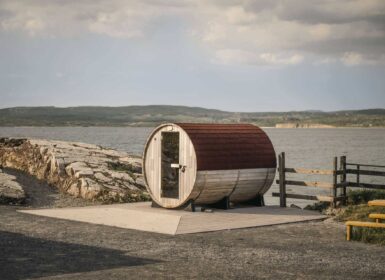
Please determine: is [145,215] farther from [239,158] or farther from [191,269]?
[191,269]

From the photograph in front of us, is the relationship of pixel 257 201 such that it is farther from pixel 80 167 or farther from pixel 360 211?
pixel 80 167

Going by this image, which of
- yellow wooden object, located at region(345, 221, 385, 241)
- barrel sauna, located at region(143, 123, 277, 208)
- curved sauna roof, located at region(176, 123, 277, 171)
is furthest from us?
curved sauna roof, located at region(176, 123, 277, 171)

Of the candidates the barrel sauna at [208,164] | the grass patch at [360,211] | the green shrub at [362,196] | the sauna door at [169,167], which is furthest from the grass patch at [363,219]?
the sauna door at [169,167]

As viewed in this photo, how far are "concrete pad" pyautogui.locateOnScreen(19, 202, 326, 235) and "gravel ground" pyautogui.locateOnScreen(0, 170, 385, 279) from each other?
0.57 m

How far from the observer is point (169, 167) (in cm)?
A: 2245

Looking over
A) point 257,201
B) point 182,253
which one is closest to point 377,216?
point 182,253

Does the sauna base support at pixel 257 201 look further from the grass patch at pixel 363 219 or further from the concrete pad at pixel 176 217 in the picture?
the grass patch at pixel 363 219

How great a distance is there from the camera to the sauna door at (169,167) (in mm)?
22078

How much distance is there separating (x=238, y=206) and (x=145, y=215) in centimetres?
356

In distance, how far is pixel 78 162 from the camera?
1076 inches

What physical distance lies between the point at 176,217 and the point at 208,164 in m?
1.97

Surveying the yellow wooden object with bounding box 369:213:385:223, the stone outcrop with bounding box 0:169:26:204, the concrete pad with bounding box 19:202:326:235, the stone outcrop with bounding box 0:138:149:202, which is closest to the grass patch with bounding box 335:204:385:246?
the yellow wooden object with bounding box 369:213:385:223

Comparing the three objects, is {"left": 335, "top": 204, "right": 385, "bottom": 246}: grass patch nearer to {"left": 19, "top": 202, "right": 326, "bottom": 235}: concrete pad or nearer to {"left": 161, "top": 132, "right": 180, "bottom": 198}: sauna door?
{"left": 19, "top": 202, "right": 326, "bottom": 235}: concrete pad

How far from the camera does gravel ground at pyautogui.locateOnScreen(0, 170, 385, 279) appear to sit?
12.3 m
